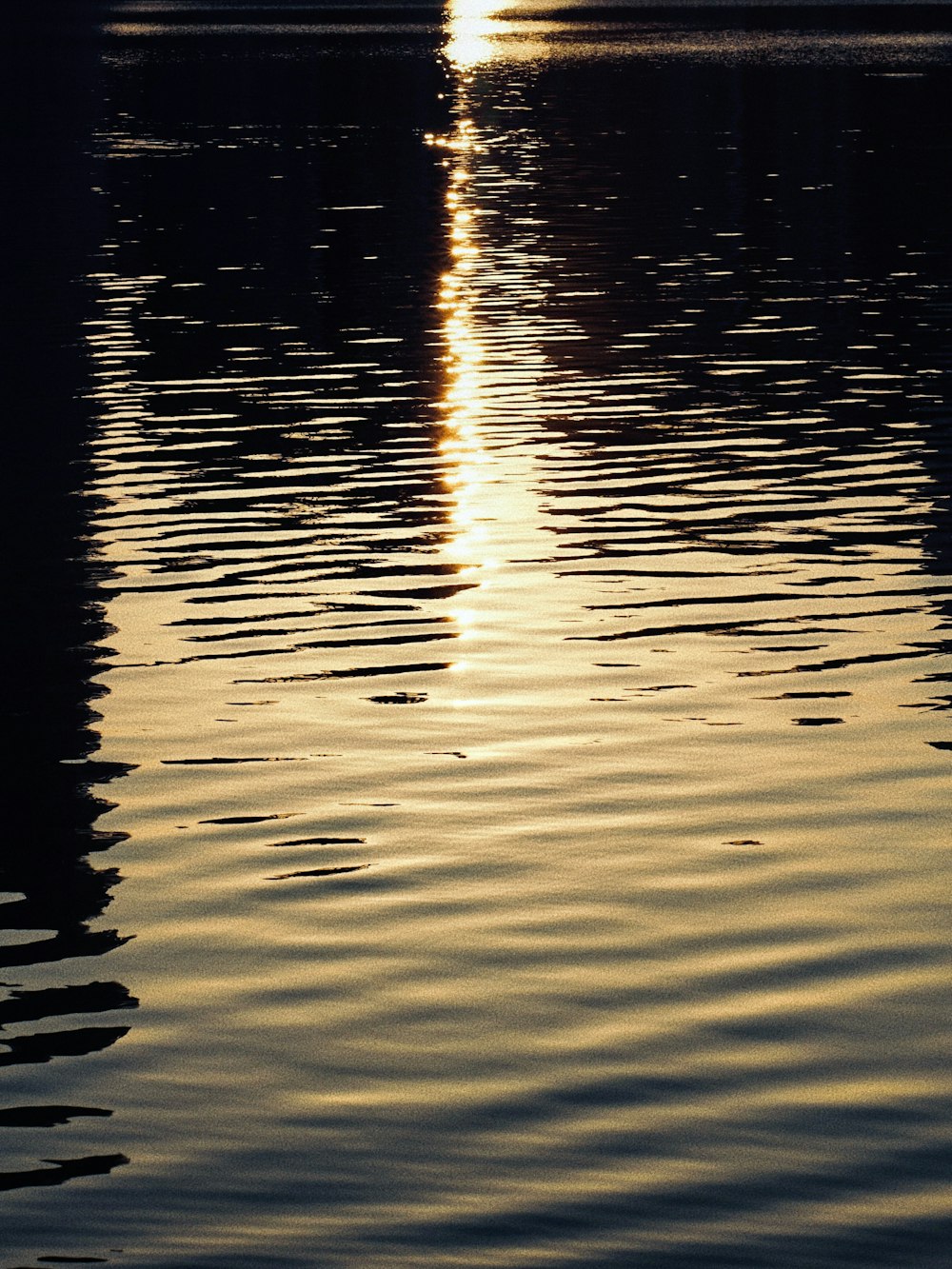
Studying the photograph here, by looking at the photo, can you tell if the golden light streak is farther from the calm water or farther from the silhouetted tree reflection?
the calm water

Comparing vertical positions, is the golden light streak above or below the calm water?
above

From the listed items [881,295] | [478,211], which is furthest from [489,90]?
[881,295]

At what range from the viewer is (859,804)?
546 inches

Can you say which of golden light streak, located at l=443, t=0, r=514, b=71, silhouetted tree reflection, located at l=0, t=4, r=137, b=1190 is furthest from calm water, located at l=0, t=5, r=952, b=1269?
golden light streak, located at l=443, t=0, r=514, b=71

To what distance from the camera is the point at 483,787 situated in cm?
1433

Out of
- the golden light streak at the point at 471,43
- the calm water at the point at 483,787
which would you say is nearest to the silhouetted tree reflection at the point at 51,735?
the calm water at the point at 483,787

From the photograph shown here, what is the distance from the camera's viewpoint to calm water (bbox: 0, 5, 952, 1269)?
30.8 feet

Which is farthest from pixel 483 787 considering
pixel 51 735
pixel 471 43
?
pixel 471 43

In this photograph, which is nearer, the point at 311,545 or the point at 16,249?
the point at 311,545

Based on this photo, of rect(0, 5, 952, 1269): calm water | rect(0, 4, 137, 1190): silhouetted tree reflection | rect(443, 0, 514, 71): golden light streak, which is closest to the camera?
rect(0, 5, 952, 1269): calm water

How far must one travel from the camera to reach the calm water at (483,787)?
939 centimetres

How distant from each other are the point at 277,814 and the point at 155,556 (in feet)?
26.3

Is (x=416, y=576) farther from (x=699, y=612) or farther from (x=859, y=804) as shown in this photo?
(x=859, y=804)

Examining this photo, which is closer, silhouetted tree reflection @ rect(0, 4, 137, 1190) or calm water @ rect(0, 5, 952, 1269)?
calm water @ rect(0, 5, 952, 1269)
